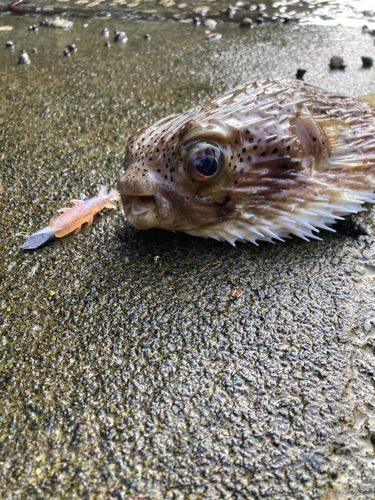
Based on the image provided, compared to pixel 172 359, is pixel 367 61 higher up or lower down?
higher up

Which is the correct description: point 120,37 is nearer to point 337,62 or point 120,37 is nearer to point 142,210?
point 337,62

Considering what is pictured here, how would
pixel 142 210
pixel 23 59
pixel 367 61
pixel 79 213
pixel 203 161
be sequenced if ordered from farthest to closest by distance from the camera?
pixel 23 59, pixel 367 61, pixel 79 213, pixel 142 210, pixel 203 161

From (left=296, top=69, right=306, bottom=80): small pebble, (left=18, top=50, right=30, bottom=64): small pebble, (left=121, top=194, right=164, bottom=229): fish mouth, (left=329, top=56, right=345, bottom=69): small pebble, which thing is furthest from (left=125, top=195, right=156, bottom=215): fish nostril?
(left=18, top=50, right=30, bottom=64): small pebble

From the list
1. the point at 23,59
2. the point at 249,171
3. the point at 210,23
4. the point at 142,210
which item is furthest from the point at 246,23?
the point at 142,210

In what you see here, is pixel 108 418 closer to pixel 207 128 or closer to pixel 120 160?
pixel 207 128

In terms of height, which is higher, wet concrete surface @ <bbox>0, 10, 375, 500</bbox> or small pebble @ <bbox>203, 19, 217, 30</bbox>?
small pebble @ <bbox>203, 19, 217, 30</bbox>

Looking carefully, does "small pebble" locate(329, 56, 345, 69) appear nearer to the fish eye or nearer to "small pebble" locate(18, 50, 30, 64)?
the fish eye

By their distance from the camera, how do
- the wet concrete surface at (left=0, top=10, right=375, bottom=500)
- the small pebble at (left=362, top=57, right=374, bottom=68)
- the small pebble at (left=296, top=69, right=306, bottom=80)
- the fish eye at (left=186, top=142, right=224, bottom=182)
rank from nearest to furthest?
1. the wet concrete surface at (left=0, top=10, right=375, bottom=500)
2. the fish eye at (left=186, top=142, right=224, bottom=182)
3. the small pebble at (left=296, top=69, right=306, bottom=80)
4. the small pebble at (left=362, top=57, right=374, bottom=68)
